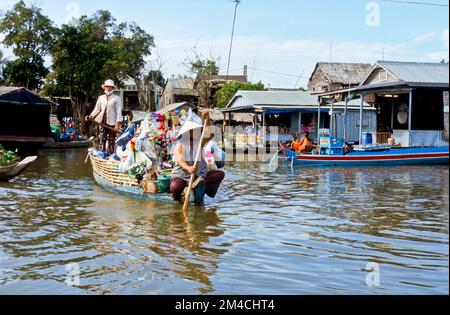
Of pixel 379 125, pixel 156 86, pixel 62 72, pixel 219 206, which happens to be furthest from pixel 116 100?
pixel 156 86

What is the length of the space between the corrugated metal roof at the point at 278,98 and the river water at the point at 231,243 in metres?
13.8

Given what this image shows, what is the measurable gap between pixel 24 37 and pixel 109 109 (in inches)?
843

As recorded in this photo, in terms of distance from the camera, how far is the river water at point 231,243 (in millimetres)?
4734

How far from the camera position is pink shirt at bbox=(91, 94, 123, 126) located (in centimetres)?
1172

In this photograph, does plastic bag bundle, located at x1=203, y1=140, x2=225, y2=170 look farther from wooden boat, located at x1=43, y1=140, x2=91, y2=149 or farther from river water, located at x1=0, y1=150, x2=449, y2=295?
wooden boat, located at x1=43, y1=140, x2=91, y2=149

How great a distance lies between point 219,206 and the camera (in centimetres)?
900

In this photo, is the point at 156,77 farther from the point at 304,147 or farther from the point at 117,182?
the point at 117,182

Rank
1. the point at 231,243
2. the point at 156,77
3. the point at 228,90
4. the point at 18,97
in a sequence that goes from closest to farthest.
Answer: the point at 231,243
the point at 18,97
the point at 228,90
the point at 156,77

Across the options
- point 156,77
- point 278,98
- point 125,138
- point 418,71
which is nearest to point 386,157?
point 418,71

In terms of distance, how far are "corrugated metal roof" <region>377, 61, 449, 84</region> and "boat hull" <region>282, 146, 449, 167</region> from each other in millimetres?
2352

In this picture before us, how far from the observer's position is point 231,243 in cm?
627

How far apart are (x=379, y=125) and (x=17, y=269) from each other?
64.1 ft

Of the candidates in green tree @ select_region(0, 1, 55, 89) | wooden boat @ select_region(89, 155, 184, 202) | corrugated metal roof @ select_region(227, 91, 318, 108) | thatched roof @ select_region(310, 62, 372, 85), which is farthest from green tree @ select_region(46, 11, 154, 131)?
wooden boat @ select_region(89, 155, 184, 202)
